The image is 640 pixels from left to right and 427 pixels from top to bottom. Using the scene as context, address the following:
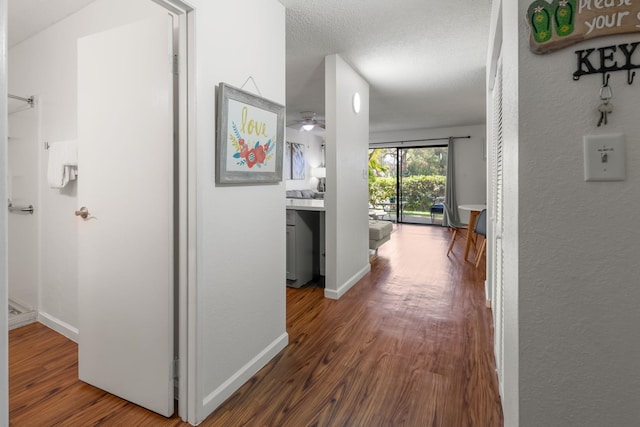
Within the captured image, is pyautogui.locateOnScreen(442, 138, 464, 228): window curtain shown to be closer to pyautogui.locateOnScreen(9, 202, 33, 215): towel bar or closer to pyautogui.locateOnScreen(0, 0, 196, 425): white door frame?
pyautogui.locateOnScreen(0, 0, 196, 425): white door frame

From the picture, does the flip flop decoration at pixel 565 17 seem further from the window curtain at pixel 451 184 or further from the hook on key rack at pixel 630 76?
the window curtain at pixel 451 184

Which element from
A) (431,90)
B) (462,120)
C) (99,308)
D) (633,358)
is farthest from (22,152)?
(462,120)

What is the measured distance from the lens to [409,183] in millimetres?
8445

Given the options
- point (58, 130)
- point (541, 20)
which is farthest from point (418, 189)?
point (541, 20)

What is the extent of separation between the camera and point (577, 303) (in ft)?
2.82

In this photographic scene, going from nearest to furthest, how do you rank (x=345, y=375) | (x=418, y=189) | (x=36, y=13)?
(x=345, y=375)
(x=36, y=13)
(x=418, y=189)

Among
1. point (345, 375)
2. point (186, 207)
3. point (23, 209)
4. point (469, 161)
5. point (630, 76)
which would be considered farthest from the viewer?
point (469, 161)

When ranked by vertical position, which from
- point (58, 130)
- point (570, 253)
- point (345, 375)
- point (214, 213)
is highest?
point (58, 130)

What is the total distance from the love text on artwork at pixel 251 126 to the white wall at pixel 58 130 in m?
1.21

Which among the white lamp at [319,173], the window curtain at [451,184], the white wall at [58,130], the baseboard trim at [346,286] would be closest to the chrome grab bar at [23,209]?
the white wall at [58,130]

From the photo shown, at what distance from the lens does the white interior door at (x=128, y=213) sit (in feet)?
5.16

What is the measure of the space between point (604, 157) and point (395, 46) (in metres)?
2.55

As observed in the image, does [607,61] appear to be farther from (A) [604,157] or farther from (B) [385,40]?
(B) [385,40]

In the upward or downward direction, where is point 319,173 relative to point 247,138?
upward
